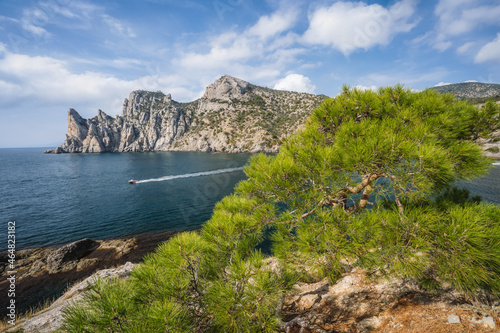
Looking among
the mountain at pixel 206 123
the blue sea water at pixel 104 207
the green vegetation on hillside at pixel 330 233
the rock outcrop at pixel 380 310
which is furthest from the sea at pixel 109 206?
the mountain at pixel 206 123

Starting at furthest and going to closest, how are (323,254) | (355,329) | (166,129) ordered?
1. (166,129)
2. (355,329)
3. (323,254)

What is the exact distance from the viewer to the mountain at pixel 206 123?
310 feet

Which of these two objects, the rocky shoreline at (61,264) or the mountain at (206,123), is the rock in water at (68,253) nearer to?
the rocky shoreline at (61,264)

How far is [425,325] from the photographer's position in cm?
298

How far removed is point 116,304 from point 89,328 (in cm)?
32

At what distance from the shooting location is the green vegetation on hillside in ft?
7.30

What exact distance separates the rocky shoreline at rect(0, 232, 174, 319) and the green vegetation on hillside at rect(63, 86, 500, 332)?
15.1 meters

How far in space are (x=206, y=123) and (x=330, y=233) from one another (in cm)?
11179

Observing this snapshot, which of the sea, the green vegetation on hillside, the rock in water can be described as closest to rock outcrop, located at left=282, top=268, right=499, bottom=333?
the green vegetation on hillside

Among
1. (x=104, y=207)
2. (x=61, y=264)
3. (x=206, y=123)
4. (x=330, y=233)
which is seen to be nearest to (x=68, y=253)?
(x=61, y=264)

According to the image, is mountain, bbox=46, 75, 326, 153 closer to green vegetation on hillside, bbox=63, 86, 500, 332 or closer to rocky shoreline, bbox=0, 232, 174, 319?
rocky shoreline, bbox=0, 232, 174, 319

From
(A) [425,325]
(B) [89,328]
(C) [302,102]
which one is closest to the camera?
(B) [89,328]

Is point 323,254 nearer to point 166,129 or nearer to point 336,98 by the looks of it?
point 336,98

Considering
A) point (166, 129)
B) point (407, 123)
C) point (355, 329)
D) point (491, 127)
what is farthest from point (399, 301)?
point (166, 129)
